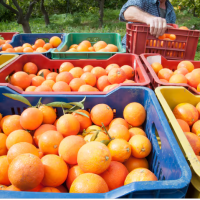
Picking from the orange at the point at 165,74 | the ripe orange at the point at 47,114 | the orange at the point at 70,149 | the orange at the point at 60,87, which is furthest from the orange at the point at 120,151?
the orange at the point at 165,74

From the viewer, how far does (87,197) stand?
2.23 feet

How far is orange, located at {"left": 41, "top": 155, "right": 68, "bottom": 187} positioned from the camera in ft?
3.28

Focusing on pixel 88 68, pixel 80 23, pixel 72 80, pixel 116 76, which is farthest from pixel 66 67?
pixel 80 23

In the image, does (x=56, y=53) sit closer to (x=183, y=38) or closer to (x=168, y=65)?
(x=168, y=65)

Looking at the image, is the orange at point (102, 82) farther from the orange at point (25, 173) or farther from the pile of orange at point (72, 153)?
the orange at point (25, 173)

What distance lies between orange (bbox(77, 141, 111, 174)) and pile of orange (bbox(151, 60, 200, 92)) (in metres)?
1.15

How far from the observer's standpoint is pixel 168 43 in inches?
97.0

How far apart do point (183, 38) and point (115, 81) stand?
117 centimetres

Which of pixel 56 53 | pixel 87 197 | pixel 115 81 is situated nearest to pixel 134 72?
pixel 115 81

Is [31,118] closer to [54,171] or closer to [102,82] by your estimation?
[54,171]

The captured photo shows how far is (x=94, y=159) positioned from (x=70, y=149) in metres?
0.22

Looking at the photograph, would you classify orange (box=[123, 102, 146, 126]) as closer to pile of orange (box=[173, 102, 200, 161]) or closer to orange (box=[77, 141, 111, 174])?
pile of orange (box=[173, 102, 200, 161])

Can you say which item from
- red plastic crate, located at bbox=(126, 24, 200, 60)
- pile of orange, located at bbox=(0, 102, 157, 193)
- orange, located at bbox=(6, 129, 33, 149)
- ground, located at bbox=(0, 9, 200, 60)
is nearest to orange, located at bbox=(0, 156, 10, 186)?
pile of orange, located at bbox=(0, 102, 157, 193)

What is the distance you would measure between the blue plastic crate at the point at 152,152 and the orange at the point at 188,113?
0.92ft
